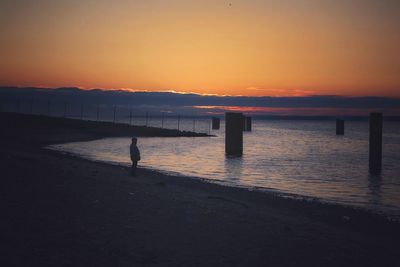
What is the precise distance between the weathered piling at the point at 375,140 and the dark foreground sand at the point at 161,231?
54.7 ft

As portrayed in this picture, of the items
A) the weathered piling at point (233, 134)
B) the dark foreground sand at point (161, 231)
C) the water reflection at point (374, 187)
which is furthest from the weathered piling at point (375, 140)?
the dark foreground sand at point (161, 231)

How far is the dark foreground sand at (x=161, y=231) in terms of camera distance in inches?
250

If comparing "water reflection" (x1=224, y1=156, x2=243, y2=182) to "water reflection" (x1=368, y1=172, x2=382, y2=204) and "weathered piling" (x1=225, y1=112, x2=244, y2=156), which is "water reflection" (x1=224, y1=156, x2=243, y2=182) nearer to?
"weathered piling" (x1=225, y1=112, x2=244, y2=156)

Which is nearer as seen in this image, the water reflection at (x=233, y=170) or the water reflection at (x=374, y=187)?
the water reflection at (x=374, y=187)

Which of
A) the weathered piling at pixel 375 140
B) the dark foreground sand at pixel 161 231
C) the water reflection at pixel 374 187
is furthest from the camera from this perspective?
the weathered piling at pixel 375 140

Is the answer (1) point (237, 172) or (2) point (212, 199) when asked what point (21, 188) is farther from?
(1) point (237, 172)

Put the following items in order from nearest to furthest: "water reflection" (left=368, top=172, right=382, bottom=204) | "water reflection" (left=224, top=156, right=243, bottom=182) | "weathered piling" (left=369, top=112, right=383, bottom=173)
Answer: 1. "water reflection" (left=368, top=172, right=382, bottom=204)
2. "water reflection" (left=224, top=156, right=243, bottom=182)
3. "weathered piling" (left=369, top=112, right=383, bottom=173)

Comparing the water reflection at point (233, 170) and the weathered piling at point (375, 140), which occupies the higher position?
the weathered piling at point (375, 140)

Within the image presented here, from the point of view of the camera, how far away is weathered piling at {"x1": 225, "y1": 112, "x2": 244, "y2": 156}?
36875mm

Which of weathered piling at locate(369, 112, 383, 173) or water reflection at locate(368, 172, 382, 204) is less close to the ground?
weathered piling at locate(369, 112, 383, 173)

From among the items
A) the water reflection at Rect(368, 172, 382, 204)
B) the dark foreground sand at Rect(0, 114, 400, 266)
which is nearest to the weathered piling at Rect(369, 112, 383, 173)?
the water reflection at Rect(368, 172, 382, 204)

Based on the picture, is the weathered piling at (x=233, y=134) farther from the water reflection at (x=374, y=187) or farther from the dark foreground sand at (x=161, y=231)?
the dark foreground sand at (x=161, y=231)

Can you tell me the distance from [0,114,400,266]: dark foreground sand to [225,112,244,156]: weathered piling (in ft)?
80.9

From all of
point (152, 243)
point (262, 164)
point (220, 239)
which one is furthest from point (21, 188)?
point (262, 164)
